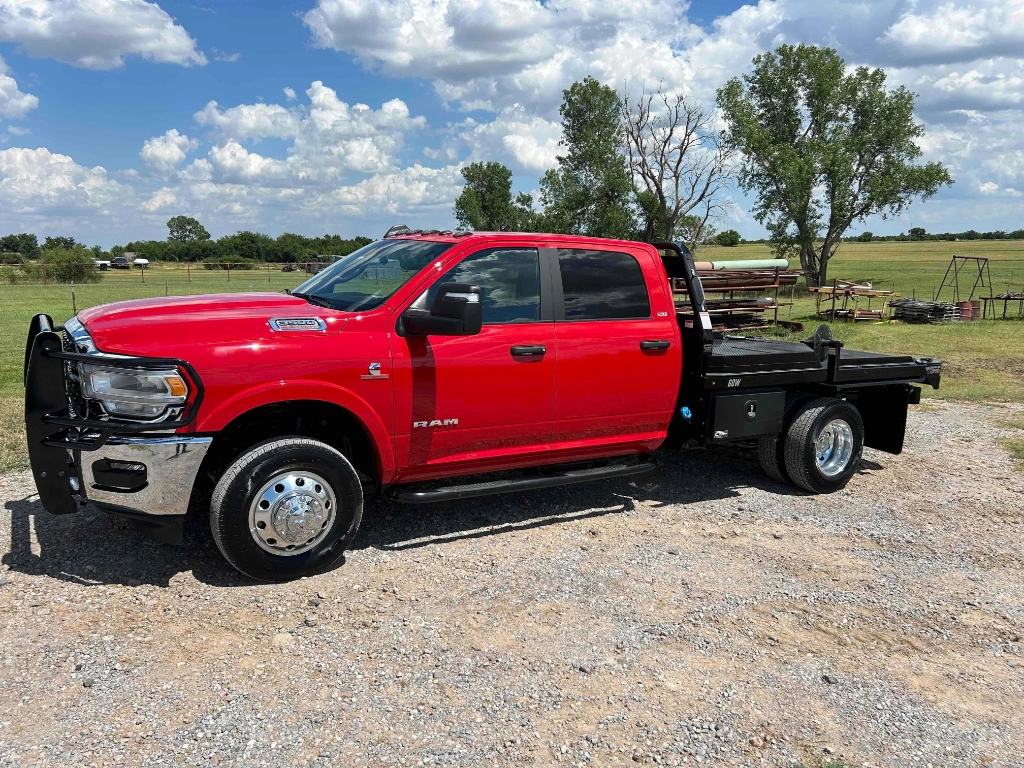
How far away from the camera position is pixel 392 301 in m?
4.53

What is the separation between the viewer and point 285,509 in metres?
4.18

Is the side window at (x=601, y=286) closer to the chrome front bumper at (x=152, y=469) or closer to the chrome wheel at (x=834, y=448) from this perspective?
the chrome wheel at (x=834, y=448)

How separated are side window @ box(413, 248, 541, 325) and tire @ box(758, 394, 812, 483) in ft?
8.02

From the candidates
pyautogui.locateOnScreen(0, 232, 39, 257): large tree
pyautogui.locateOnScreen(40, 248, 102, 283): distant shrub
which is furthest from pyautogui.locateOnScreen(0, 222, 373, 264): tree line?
pyautogui.locateOnScreen(40, 248, 102, 283): distant shrub

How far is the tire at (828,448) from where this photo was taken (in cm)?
611

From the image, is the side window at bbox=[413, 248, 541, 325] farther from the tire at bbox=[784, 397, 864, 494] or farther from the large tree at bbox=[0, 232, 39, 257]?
the large tree at bbox=[0, 232, 39, 257]

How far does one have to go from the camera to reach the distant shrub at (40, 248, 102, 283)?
4119cm

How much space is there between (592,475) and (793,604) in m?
A: 1.55

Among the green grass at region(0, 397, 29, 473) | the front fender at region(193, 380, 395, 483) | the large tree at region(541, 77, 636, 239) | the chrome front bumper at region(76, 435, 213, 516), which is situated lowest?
the green grass at region(0, 397, 29, 473)

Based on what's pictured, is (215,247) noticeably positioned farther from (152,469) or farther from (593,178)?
(152,469)

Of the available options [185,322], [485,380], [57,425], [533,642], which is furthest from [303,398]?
[533,642]

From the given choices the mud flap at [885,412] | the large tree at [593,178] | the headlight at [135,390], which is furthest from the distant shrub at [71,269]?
the mud flap at [885,412]

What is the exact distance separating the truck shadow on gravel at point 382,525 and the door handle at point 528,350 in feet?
4.24

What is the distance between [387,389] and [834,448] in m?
4.04
